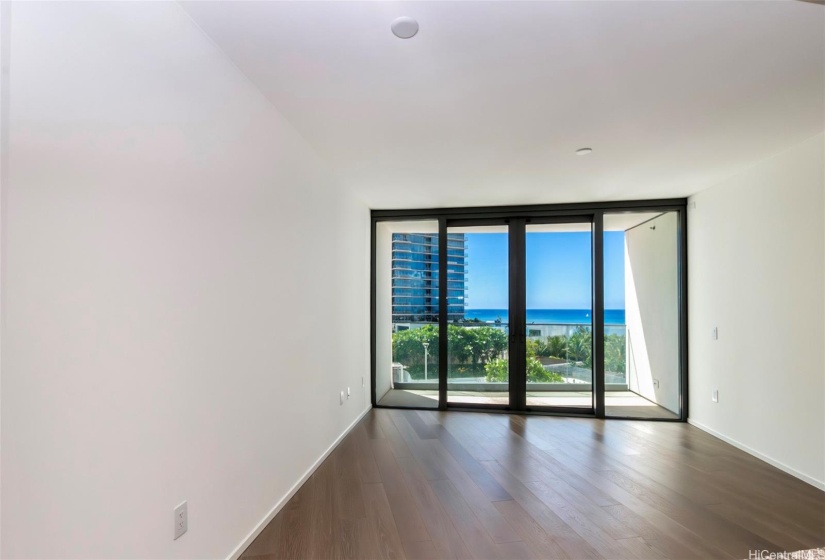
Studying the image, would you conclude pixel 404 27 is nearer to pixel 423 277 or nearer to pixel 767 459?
pixel 423 277

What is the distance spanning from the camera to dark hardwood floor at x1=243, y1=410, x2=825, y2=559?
2.20 metres

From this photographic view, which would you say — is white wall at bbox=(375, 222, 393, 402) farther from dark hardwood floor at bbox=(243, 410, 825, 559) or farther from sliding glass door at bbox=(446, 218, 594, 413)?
dark hardwood floor at bbox=(243, 410, 825, 559)

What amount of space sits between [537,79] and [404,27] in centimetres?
81

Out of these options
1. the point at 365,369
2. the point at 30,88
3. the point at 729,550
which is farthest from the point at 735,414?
the point at 30,88

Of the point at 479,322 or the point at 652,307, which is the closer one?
the point at 652,307

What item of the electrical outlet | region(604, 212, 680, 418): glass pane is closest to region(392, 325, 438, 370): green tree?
region(604, 212, 680, 418): glass pane

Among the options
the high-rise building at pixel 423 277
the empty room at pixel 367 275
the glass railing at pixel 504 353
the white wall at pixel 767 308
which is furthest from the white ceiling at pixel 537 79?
the glass railing at pixel 504 353

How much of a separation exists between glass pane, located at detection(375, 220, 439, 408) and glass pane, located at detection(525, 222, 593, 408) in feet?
3.92

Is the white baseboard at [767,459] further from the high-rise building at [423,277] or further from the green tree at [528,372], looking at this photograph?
the high-rise building at [423,277]

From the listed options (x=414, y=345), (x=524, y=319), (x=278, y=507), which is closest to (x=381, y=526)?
(x=278, y=507)

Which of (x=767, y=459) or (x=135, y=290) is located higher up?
(x=135, y=290)

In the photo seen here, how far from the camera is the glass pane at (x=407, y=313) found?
5.21 metres

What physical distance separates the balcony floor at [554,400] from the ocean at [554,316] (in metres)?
0.86

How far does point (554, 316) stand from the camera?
5.00 meters
